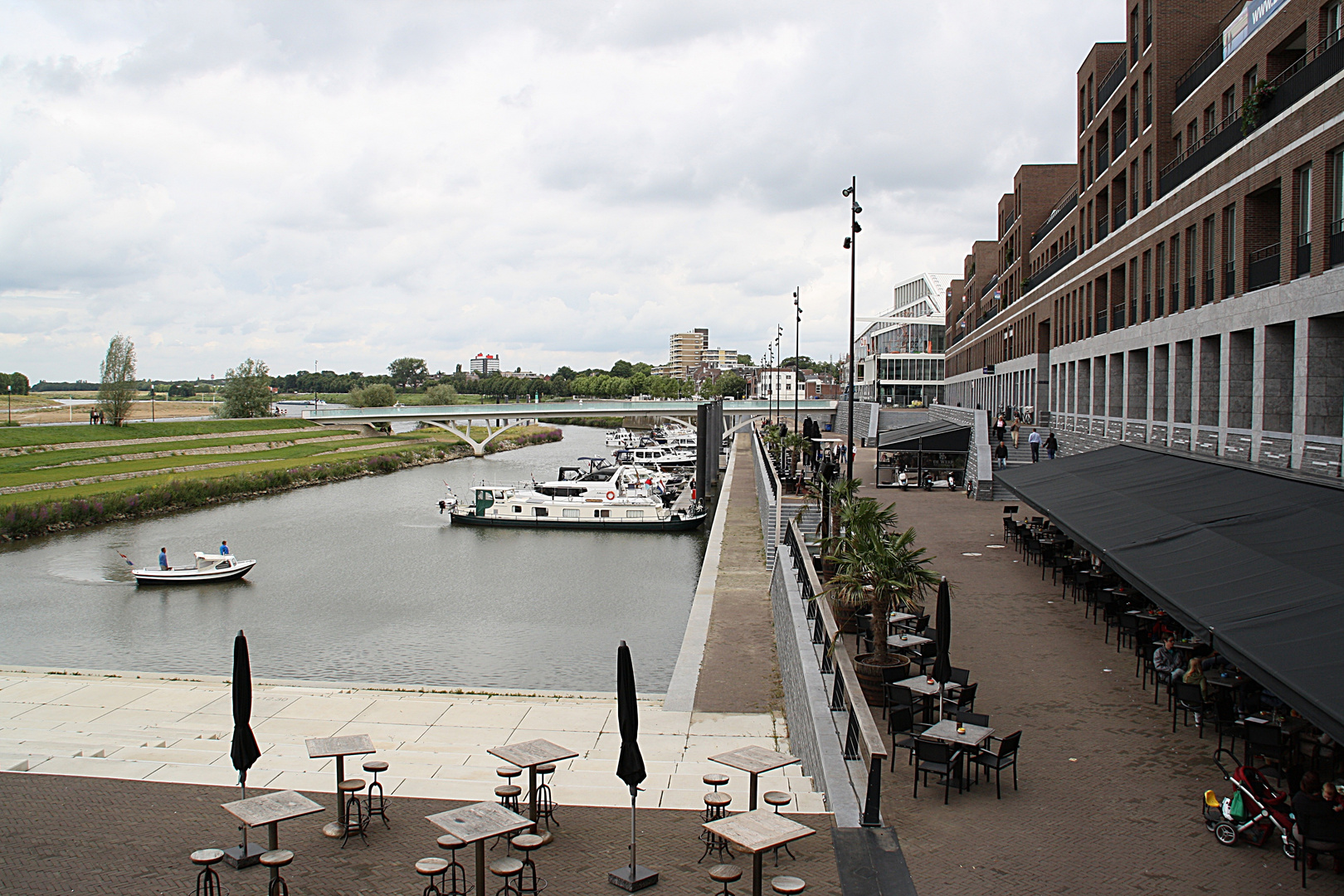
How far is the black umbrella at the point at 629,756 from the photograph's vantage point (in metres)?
8.23

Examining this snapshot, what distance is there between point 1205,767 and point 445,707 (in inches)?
501

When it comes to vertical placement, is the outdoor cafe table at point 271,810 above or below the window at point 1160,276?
below

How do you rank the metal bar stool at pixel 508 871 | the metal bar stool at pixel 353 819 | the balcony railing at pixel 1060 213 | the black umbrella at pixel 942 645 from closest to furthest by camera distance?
the metal bar stool at pixel 508 871 < the metal bar stool at pixel 353 819 < the black umbrella at pixel 942 645 < the balcony railing at pixel 1060 213

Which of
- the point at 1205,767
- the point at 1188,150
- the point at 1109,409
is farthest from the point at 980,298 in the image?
the point at 1205,767

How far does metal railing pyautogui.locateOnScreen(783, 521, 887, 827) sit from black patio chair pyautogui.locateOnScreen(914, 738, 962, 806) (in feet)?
1.43

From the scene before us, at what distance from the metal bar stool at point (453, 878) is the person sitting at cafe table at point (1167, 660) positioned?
10228mm

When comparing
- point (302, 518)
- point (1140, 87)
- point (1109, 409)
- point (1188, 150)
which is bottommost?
point (302, 518)

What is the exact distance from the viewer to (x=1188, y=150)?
2703 cm

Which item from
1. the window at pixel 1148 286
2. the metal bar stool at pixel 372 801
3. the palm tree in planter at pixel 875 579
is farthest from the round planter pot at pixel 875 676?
the window at pixel 1148 286

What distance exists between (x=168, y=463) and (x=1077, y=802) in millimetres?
75980

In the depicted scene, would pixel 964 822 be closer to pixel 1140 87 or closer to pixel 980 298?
pixel 1140 87

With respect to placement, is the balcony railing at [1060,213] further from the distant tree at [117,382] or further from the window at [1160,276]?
the distant tree at [117,382]

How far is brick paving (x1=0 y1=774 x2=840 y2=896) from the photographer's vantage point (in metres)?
8.48

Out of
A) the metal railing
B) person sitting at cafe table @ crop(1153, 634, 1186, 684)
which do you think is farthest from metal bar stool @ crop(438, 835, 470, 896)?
person sitting at cafe table @ crop(1153, 634, 1186, 684)
